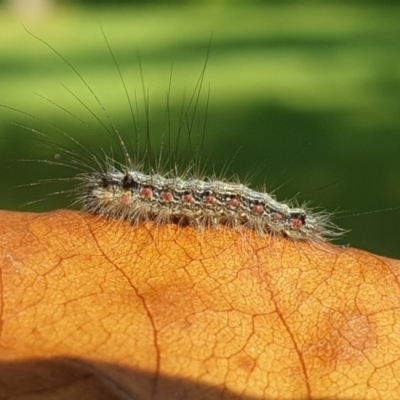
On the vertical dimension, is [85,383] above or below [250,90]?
below

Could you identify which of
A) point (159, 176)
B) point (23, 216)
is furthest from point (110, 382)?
point (159, 176)

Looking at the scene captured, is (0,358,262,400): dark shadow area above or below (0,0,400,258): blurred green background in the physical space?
below

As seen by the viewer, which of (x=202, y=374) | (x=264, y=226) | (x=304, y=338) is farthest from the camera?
(x=264, y=226)

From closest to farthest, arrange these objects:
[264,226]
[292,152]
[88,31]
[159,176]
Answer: [264,226] < [159,176] < [292,152] < [88,31]

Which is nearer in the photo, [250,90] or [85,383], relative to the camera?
[85,383]

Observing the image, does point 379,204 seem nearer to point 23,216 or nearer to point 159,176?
point 159,176

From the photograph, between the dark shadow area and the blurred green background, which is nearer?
the dark shadow area

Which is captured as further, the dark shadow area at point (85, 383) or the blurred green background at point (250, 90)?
the blurred green background at point (250, 90)

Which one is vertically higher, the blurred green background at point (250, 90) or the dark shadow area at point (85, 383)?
the blurred green background at point (250, 90)
